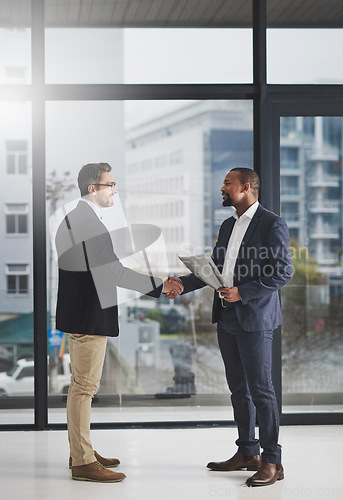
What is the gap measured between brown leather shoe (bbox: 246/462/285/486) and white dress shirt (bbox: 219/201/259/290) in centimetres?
90

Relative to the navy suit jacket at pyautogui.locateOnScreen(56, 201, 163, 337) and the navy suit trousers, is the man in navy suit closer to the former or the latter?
the navy suit trousers

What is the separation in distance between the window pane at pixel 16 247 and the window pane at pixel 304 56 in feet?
5.53

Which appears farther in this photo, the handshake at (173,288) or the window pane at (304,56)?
the window pane at (304,56)

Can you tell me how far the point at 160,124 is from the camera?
465 cm

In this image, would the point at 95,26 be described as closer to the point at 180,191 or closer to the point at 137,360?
the point at 180,191

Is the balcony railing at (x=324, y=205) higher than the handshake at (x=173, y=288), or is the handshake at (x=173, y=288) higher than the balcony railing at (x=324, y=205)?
the balcony railing at (x=324, y=205)

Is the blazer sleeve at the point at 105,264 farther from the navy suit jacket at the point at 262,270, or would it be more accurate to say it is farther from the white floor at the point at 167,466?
the white floor at the point at 167,466

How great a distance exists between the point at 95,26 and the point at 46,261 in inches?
62.9

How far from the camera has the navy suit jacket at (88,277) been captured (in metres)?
3.38

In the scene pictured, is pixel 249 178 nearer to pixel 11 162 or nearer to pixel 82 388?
pixel 82 388

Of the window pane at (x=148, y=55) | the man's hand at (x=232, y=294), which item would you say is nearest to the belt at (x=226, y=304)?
the man's hand at (x=232, y=294)

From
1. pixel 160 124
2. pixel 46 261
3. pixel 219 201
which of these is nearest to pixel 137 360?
pixel 46 261

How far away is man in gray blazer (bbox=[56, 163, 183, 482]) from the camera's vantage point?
3.38 m

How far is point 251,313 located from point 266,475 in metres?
0.77
